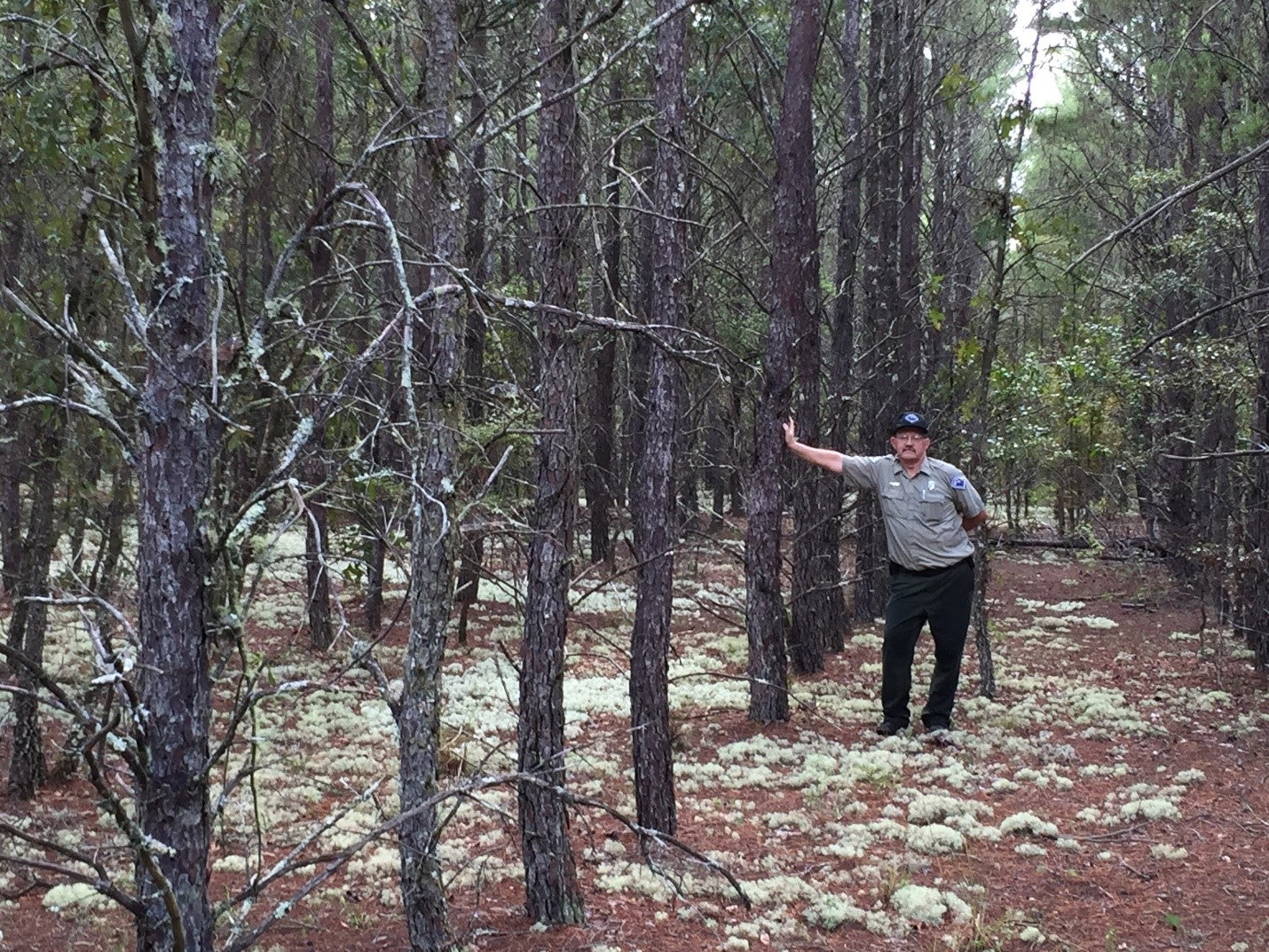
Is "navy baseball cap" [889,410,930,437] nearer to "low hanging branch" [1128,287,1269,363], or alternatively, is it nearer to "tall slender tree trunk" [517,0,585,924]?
"low hanging branch" [1128,287,1269,363]

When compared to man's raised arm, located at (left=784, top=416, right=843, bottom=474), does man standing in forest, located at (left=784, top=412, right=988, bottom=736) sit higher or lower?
lower

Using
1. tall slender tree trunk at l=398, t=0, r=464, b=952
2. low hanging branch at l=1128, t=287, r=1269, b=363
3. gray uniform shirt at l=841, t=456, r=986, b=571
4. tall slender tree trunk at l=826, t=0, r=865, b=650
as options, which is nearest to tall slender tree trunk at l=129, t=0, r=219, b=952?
tall slender tree trunk at l=398, t=0, r=464, b=952

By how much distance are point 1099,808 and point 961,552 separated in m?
2.00

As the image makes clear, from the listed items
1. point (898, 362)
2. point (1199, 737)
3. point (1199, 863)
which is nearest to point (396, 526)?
point (1199, 863)

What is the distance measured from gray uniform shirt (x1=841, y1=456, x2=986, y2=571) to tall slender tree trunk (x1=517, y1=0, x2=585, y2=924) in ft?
12.0

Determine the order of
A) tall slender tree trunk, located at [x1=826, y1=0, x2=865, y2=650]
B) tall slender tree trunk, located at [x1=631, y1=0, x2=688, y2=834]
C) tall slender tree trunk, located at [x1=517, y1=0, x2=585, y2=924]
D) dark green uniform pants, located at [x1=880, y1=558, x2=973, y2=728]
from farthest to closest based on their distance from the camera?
tall slender tree trunk, located at [x1=826, y1=0, x2=865, y2=650]
dark green uniform pants, located at [x1=880, y1=558, x2=973, y2=728]
tall slender tree trunk, located at [x1=631, y1=0, x2=688, y2=834]
tall slender tree trunk, located at [x1=517, y1=0, x2=585, y2=924]

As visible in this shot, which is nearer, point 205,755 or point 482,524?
point 205,755

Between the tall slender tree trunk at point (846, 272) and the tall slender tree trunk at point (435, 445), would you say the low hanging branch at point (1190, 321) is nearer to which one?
the tall slender tree trunk at point (435, 445)

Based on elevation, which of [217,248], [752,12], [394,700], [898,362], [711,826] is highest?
[752,12]

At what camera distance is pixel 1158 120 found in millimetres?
15977

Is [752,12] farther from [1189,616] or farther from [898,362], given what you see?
[1189,616]

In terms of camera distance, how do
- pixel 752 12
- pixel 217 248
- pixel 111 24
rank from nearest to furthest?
pixel 217 248, pixel 111 24, pixel 752 12

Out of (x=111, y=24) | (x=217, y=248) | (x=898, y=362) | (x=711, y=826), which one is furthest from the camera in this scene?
(x=898, y=362)

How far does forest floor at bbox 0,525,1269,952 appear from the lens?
4969 millimetres
